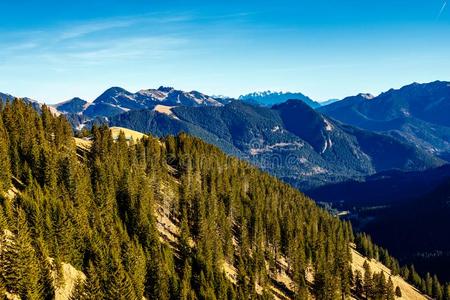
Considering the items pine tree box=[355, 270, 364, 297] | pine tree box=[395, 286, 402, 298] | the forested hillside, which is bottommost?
pine tree box=[395, 286, 402, 298]

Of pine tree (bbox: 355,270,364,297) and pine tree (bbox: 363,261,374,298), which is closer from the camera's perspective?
pine tree (bbox: 363,261,374,298)

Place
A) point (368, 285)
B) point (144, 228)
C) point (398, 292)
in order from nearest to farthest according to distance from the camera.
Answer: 1. point (144, 228)
2. point (368, 285)
3. point (398, 292)

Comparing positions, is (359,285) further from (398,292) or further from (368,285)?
(398,292)

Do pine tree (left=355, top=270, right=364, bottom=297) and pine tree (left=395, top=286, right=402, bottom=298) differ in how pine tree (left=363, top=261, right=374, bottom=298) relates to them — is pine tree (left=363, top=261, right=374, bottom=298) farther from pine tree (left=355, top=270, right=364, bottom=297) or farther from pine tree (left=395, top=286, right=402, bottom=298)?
pine tree (left=395, top=286, right=402, bottom=298)

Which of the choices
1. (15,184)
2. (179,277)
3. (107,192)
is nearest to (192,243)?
(179,277)

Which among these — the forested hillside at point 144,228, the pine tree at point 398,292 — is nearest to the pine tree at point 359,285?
the forested hillside at point 144,228

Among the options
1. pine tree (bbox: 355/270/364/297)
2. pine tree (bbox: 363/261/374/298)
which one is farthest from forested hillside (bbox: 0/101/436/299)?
pine tree (bbox: 355/270/364/297)

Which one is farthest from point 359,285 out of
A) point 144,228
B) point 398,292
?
point 144,228

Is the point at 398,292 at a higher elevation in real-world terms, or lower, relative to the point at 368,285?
lower

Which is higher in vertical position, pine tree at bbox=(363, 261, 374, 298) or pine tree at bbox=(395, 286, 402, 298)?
pine tree at bbox=(363, 261, 374, 298)

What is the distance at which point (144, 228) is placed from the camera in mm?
103062

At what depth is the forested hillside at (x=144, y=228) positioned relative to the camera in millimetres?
74619

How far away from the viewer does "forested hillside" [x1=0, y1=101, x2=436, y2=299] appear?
74619mm

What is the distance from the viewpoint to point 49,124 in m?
137
